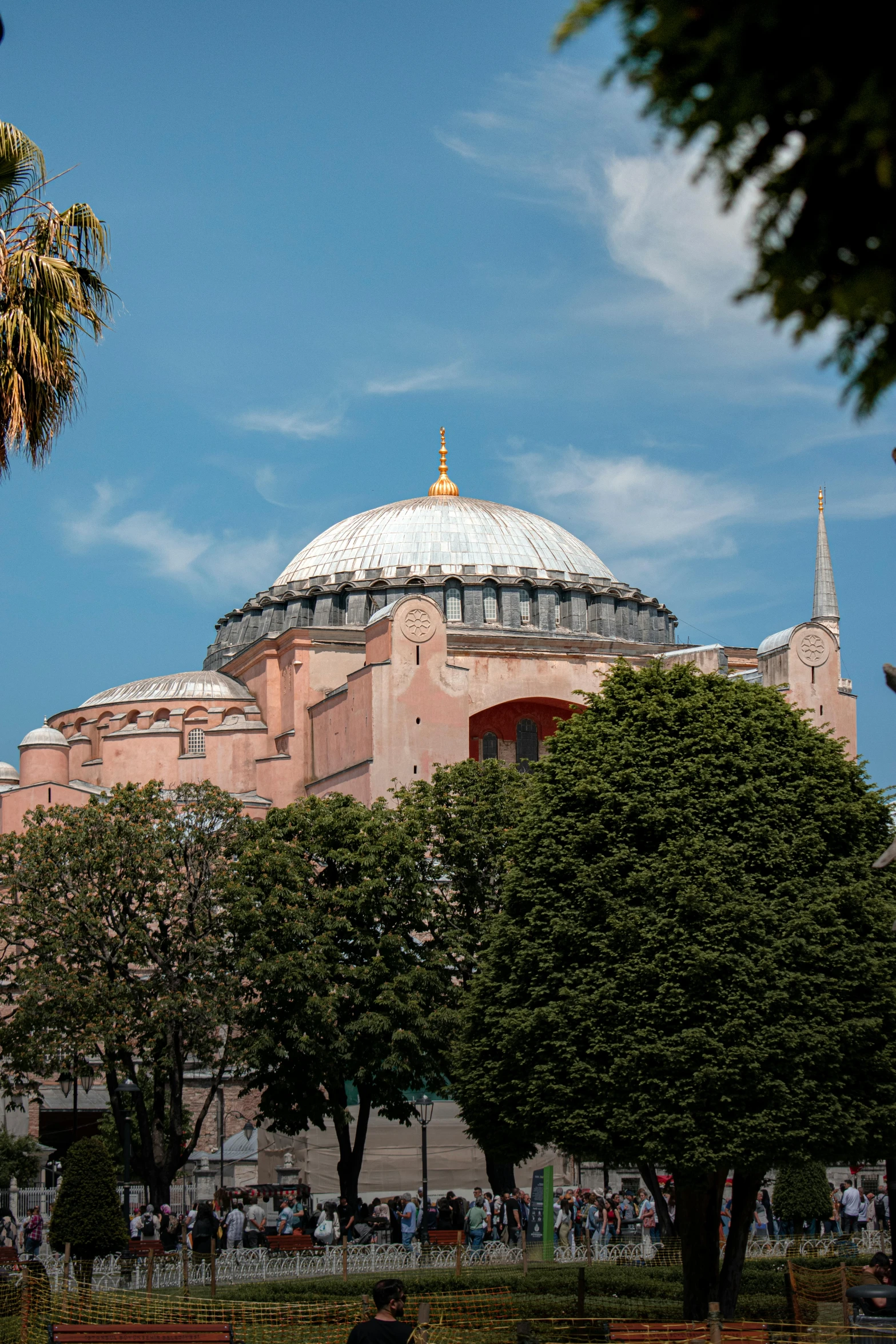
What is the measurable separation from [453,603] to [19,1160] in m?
20.6

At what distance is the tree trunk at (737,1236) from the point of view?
1355cm

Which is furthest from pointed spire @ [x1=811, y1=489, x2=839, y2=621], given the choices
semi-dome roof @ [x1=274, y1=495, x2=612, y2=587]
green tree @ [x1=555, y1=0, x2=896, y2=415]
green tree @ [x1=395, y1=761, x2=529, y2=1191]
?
green tree @ [x1=555, y1=0, x2=896, y2=415]

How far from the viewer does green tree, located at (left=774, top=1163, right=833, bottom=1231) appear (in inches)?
932

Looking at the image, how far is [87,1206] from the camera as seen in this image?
55.8 ft

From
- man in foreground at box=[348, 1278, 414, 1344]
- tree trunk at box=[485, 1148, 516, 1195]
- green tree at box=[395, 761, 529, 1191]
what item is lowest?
tree trunk at box=[485, 1148, 516, 1195]

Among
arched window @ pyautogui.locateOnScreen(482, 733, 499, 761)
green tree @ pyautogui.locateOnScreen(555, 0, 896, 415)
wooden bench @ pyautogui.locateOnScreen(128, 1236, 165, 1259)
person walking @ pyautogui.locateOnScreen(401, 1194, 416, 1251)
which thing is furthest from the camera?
arched window @ pyautogui.locateOnScreen(482, 733, 499, 761)

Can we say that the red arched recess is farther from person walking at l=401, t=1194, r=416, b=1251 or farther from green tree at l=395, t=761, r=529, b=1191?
person walking at l=401, t=1194, r=416, b=1251

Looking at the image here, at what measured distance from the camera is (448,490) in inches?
2130

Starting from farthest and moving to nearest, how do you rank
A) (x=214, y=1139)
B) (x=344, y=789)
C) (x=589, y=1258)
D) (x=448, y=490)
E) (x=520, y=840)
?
(x=448, y=490)
(x=344, y=789)
(x=214, y=1139)
(x=589, y=1258)
(x=520, y=840)

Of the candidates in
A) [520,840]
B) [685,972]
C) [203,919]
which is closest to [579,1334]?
[685,972]

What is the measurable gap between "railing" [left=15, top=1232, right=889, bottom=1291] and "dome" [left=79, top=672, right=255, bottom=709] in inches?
986

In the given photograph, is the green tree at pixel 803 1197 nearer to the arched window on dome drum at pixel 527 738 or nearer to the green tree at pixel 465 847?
the green tree at pixel 465 847

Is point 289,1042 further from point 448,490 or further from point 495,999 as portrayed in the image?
point 448,490

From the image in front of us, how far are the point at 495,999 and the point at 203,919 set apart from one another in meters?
9.66
